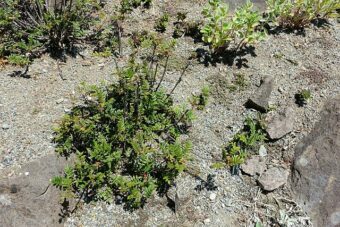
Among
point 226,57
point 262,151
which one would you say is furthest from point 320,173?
point 226,57

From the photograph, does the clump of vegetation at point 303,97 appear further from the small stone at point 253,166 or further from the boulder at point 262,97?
the small stone at point 253,166

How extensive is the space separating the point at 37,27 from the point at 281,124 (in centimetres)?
411

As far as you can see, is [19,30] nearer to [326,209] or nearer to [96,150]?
[96,150]

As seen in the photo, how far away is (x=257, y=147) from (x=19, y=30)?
4158 millimetres

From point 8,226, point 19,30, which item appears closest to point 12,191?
point 8,226

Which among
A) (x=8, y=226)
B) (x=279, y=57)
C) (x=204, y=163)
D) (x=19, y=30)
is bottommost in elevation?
(x=8, y=226)

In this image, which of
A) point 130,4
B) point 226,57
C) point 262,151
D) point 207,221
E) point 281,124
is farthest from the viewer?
point 130,4

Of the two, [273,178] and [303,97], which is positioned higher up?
[303,97]

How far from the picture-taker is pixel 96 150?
192 inches

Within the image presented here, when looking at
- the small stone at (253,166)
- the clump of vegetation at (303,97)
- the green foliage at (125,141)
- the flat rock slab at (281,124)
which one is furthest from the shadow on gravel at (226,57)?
the small stone at (253,166)

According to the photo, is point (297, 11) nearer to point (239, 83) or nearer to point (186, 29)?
point (239, 83)

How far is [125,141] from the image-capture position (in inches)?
205

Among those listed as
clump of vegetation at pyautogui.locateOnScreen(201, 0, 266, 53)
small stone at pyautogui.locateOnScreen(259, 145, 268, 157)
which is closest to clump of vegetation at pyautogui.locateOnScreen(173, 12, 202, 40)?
clump of vegetation at pyautogui.locateOnScreen(201, 0, 266, 53)

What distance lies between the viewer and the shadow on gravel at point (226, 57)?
6641 mm
